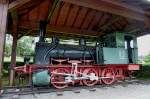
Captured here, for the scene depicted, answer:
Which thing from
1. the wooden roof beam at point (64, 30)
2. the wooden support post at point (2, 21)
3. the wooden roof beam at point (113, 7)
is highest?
the wooden roof beam at point (113, 7)

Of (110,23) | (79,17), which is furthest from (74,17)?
(110,23)

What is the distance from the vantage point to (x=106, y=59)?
8641mm

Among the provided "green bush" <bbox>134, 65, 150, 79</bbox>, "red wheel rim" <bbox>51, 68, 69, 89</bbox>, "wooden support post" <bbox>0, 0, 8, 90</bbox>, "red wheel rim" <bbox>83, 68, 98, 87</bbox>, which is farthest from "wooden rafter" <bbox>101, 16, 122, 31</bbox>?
"wooden support post" <bbox>0, 0, 8, 90</bbox>

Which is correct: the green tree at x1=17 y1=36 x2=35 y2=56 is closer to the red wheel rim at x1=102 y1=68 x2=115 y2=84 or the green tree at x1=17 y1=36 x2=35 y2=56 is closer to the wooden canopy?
the wooden canopy

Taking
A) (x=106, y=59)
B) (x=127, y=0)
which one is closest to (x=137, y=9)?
(x=127, y=0)

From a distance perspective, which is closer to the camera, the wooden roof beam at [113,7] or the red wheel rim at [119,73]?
the wooden roof beam at [113,7]

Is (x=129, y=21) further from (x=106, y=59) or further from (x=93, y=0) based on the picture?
(x=93, y=0)

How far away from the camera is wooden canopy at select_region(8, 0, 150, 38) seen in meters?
7.13

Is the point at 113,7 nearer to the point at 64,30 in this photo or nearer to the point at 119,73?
the point at 119,73

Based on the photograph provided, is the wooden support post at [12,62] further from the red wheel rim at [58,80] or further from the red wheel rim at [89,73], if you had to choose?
the red wheel rim at [89,73]

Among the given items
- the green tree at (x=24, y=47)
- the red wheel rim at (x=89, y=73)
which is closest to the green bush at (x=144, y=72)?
the red wheel rim at (x=89, y=73)

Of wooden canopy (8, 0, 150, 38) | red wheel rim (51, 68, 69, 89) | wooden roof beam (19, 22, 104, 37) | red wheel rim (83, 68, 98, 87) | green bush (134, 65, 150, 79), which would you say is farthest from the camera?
green bush (134, 65, 150, 79)

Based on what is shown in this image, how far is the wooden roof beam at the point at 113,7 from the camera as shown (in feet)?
21.4

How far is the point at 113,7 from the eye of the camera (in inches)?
281
